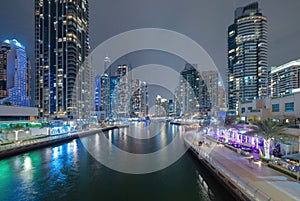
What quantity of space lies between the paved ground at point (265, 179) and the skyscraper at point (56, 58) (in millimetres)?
92415

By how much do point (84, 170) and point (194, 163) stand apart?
12112 mm

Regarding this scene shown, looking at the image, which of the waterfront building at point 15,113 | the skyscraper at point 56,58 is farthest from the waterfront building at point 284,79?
the skyscraper at point 56,58

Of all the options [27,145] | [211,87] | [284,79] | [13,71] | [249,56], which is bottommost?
[27,145]

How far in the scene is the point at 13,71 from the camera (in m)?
141

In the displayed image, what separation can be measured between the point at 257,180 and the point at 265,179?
55 cm

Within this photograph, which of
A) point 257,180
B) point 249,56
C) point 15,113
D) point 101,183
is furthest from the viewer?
point 249,56

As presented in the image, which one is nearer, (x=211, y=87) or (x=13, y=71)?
(x=13, y=71)

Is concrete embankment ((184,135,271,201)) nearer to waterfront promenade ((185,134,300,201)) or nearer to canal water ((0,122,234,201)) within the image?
waterfront promenade ((185,134,300,201))

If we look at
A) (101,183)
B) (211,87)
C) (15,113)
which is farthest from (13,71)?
(101,183)

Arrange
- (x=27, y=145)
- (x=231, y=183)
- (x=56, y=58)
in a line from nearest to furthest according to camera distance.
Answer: (x=231, y=183), (x=27, y=145), (x=56, y=58)

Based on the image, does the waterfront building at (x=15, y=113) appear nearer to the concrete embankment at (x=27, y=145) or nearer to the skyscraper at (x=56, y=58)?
the concrete embankment at (x=27, y=145)

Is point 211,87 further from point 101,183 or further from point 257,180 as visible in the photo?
point 257,180

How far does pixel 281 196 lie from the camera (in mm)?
10109

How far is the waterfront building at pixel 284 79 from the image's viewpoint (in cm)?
9432
